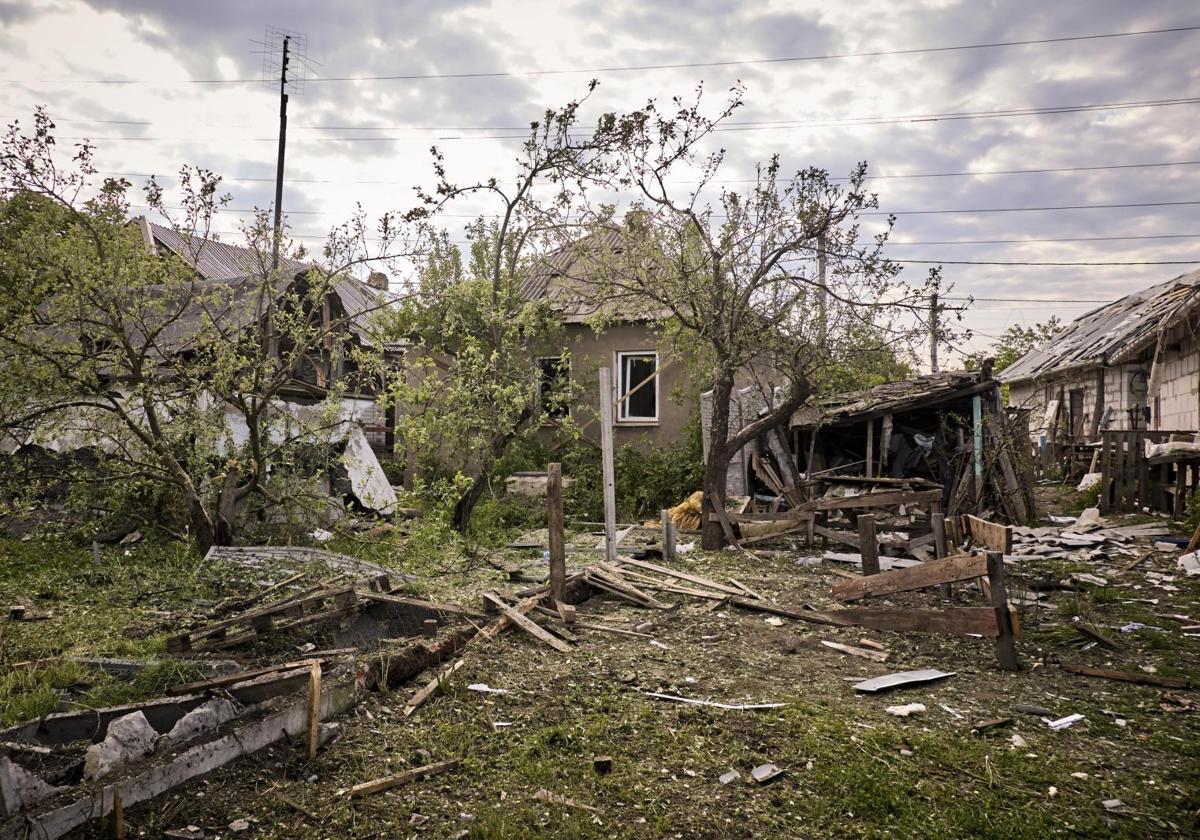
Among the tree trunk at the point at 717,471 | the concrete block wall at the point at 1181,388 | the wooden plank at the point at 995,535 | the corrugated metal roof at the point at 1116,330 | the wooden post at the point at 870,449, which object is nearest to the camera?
the wooden plank at the point at 995,535

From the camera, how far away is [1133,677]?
5.67 metres

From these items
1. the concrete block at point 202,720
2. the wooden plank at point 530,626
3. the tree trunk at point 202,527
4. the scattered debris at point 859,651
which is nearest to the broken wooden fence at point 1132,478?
the scattered debris at point 859,651

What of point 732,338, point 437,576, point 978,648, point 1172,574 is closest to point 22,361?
point 437,576

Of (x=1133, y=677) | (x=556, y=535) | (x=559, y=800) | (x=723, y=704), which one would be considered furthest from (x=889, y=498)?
(x=559, y=800)

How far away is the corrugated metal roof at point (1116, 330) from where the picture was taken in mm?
13650

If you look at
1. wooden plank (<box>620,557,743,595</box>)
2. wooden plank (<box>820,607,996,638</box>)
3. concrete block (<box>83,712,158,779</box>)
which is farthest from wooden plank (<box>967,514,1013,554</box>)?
concrete block (<box>83,712,158,779</box>)

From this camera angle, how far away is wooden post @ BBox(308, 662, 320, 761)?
14.0 feet

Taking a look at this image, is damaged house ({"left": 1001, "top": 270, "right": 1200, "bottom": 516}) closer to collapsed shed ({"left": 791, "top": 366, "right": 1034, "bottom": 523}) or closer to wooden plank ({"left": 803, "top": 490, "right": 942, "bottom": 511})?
collapsed shed ({"left": 791, "top": 366, "right": 1034, "bottom": 523})

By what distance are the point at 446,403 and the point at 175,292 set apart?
3.95 metres

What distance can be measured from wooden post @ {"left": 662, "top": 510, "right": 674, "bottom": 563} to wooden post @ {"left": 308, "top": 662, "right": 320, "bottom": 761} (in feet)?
20.7

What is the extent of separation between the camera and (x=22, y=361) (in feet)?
26.6

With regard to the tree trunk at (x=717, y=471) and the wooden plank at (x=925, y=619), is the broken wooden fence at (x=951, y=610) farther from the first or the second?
the tree trunk at (x=717, y=471)

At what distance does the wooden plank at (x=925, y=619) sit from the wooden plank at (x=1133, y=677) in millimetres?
598

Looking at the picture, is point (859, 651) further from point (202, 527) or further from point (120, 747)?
point (202, 527)
